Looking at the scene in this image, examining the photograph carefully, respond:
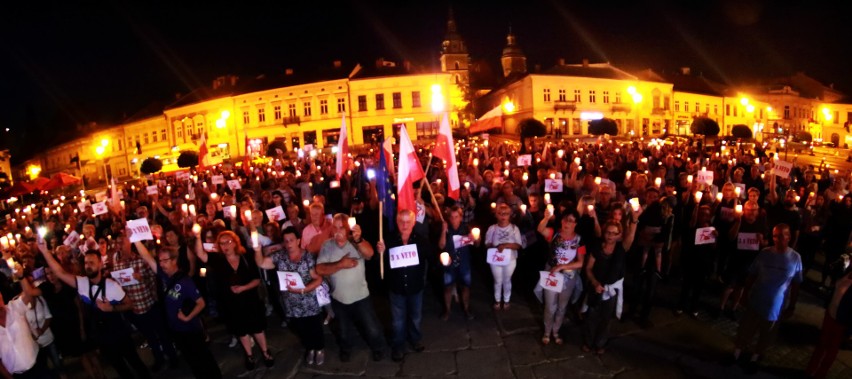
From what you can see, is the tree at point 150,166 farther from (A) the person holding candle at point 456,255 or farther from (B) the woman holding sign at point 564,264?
(B) the woman holding sign at point 564,264

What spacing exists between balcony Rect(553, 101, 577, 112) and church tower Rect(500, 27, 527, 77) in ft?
61.3

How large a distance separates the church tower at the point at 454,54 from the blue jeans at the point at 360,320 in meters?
55.6

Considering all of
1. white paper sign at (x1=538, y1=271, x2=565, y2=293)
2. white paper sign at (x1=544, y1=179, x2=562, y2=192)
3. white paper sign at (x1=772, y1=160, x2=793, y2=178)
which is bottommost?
white paper sign at (x1=538, y1=271, x2=565, y2=293)

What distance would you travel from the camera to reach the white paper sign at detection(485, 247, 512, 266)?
6.47m

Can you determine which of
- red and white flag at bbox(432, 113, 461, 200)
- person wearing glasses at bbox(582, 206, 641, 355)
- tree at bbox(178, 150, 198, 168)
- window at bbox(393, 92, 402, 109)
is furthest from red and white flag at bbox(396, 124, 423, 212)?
window at bbox(393, 92, 402, 109)

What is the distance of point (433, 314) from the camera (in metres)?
7.05

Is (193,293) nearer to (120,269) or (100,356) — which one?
(120,269)

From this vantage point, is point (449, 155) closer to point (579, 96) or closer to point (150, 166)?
point (150, 166)

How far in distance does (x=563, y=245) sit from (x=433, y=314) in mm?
2354

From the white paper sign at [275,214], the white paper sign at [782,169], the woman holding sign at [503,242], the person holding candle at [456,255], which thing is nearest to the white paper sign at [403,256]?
the person holding candle at [456,255]

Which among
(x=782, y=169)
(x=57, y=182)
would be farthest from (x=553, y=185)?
(x=57, y=182)

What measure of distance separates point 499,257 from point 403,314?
157 centimetres

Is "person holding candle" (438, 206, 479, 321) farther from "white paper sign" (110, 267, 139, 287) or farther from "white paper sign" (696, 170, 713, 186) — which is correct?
"white paper sign" (696, 170, 713, 186)

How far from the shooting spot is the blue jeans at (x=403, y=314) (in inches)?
225
